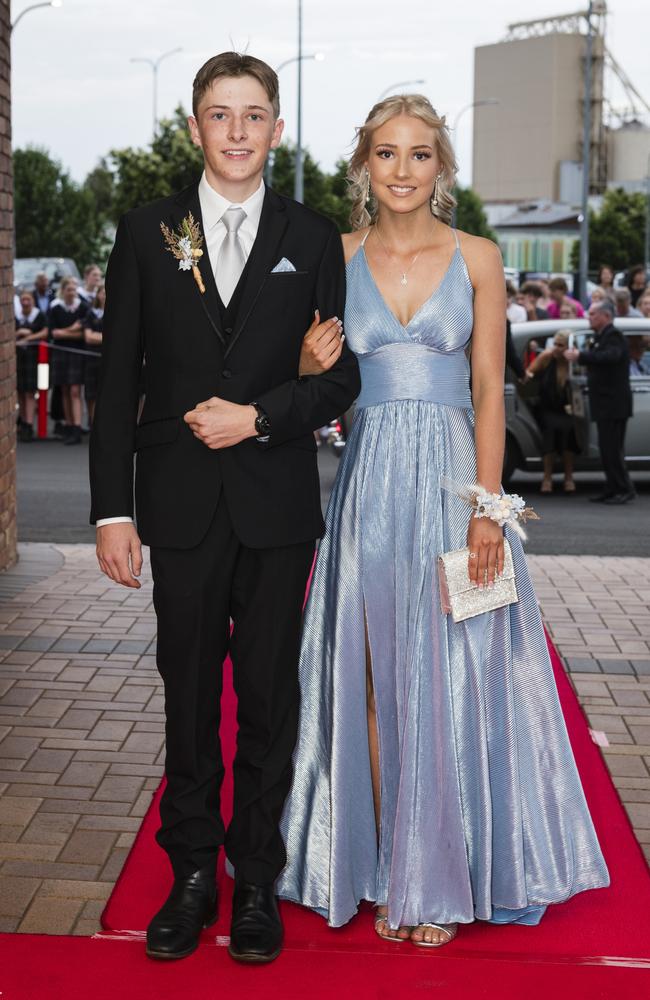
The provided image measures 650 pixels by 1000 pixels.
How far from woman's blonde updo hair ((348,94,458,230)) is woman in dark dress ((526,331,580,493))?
871 cm

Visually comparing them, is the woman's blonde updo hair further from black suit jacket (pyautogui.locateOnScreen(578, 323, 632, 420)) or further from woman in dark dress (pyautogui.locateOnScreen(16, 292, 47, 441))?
woman in dark dress (pyautogui.locateOnScreen(16, 292, 47, 441))

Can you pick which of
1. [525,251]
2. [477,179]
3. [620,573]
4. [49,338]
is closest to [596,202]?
[525,251]

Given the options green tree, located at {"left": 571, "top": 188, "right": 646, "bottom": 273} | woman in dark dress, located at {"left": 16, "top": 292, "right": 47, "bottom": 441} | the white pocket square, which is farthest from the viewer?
green tree, located at {"left": 571, "top": 188, "right": 646, "bottom": 273}

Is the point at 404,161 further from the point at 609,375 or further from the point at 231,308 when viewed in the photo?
the point at 609,375

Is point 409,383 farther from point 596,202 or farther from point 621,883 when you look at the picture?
point 596,202

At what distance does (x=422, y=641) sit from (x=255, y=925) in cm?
77

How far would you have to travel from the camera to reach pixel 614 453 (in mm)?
11789

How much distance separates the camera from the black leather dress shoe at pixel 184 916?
121 inches

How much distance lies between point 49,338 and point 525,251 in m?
99.3

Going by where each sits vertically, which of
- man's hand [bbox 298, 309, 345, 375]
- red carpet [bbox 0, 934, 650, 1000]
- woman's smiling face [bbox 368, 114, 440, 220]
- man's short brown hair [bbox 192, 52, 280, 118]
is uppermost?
man's short brown hair [bbox 192, 52, 280, 118]

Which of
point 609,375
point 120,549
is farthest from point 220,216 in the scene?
point 609,375

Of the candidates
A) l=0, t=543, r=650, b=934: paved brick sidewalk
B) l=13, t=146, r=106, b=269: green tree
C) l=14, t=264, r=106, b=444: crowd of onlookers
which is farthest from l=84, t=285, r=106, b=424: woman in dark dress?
l=13, t=146, r=106, b=269: green tree

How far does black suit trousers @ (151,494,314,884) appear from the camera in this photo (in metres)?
3.08

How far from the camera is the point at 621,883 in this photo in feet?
11.6
